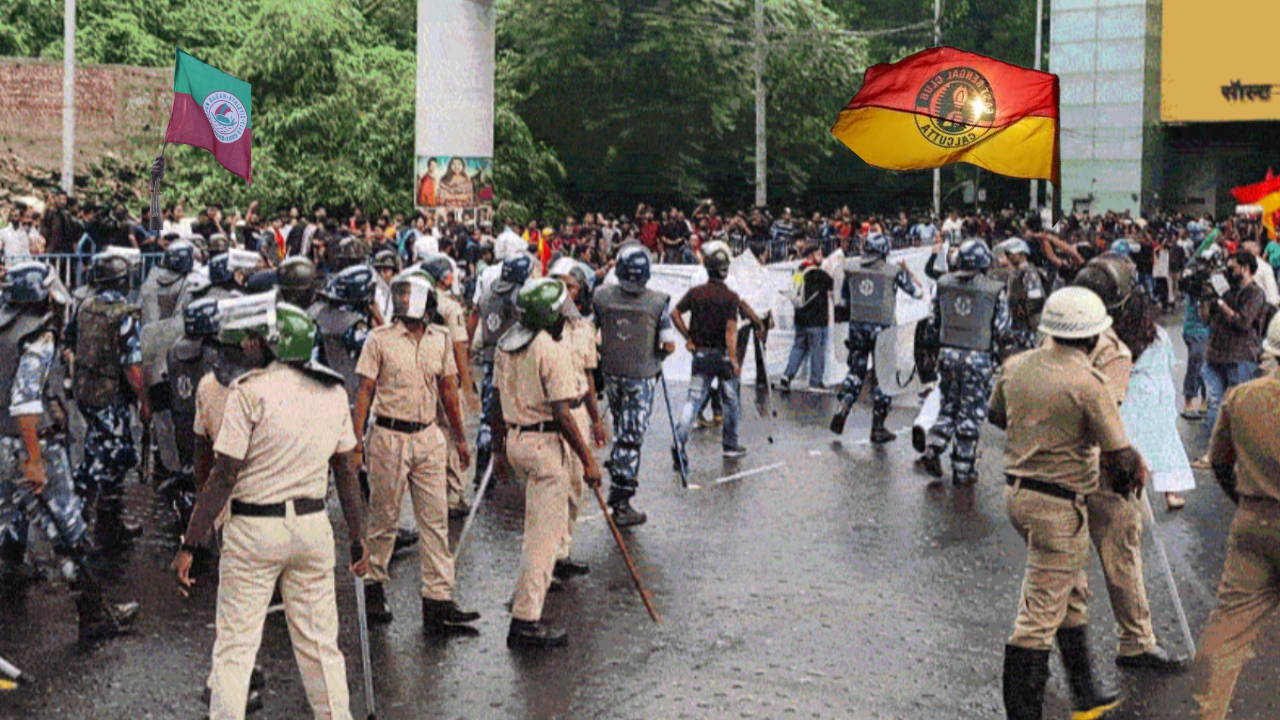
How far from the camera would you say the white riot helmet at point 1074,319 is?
6770 millimetres

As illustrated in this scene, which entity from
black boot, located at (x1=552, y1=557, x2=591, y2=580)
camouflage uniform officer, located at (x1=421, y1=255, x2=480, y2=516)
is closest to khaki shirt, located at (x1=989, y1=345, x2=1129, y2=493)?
black boot, located at (x1=552, y1=557, x2=591, y2=580)

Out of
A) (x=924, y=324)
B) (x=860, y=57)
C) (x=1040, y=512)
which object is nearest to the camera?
(x=1040, y=512)

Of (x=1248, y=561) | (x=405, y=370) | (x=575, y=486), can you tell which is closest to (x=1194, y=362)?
(x=575, y=486)

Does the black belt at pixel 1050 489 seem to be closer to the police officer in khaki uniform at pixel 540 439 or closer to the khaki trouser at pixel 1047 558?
Answer: the khaki trouser at pixel 1047 558

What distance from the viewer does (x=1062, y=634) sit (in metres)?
7.22

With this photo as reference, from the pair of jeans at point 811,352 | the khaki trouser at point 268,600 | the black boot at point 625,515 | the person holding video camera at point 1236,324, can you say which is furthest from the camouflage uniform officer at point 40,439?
the pair of jeans at point 811,352

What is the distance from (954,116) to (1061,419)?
5.77m

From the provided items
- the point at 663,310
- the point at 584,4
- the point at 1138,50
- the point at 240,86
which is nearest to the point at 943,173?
the point at 1138,50

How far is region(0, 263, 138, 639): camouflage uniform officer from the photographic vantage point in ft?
27.1

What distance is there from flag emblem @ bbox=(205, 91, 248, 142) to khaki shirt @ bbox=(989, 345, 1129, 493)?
11.9m

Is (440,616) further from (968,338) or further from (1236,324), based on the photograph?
(1236,324)

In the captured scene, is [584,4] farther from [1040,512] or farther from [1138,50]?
[1040,512]

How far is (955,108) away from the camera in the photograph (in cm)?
1209

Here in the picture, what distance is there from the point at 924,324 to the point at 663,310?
110 inches
